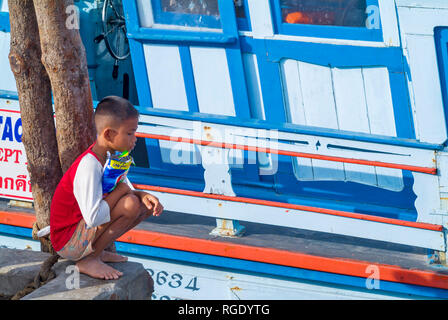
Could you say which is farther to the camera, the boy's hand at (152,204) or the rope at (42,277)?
the rope at (42,277)

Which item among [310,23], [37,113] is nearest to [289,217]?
[310,23]

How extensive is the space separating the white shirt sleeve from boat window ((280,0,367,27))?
217 centimetres

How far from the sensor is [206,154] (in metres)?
4.30

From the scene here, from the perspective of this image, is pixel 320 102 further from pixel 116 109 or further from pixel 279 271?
pixel 116 109

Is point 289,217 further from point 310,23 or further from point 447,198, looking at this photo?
point 310,23

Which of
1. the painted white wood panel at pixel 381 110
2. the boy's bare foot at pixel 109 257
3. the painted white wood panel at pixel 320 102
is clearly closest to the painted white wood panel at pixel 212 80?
the painted white wood panel at pixel 320 102

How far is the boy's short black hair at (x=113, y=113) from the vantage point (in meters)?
2.97

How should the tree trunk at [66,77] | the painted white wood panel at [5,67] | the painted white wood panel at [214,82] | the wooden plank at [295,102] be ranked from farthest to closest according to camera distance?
the painted white wood panel at [5,67] < the painted white wood panel at [214,82] < the wooden plank at [295,102] < the tree trunk at [66,77]

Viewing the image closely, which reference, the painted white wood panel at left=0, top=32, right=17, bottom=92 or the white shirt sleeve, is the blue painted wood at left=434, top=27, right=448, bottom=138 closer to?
the white shirt sleeve

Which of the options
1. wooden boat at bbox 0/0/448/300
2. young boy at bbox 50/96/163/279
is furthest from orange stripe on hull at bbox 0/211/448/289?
young boy at bbox 50/96/163/279

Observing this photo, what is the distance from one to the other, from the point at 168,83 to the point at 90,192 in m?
2.18

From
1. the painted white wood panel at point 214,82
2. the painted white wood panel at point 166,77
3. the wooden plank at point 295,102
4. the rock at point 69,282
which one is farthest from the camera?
the painted white wood panel at point 166,77

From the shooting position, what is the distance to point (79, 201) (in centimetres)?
294

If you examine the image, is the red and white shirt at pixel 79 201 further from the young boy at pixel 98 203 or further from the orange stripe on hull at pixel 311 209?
the orange stripe on hull at pixel 311 209
